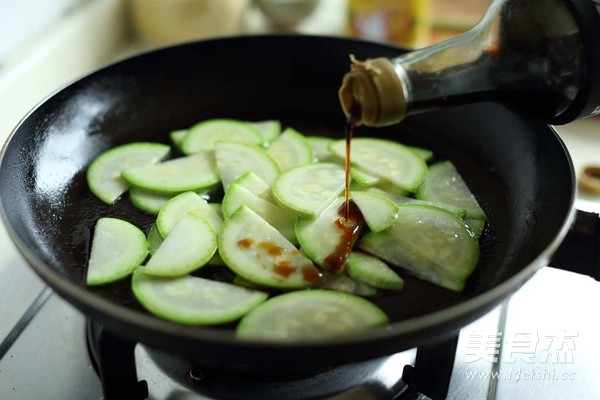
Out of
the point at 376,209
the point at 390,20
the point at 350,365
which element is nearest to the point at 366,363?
the point at 350,365

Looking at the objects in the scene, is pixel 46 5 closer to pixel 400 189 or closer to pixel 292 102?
pixel 292 102

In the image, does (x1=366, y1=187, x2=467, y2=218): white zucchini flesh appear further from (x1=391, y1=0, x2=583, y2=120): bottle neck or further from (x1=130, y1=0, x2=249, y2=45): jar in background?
(x1=130, y1=0, x2=249, y2=45): jar in background

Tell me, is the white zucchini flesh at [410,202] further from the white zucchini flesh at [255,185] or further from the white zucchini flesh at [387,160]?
the white zucchini flesh at [255,185]

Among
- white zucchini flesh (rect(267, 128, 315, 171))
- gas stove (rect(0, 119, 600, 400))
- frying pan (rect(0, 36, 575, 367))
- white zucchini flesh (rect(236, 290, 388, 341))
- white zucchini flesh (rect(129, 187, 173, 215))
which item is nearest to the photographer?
frying pan (rect(0, 36, 575, 367))

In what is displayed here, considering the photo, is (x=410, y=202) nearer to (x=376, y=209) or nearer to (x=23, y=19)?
(x=376, y=209)

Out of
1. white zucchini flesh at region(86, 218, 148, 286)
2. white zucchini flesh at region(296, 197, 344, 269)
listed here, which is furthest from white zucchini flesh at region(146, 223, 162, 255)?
white zucchini flesh at region(296, 197, 344, 269)

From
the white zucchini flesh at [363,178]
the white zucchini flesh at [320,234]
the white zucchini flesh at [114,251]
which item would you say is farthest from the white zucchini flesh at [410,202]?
the white zucchini flesh at [114,251]

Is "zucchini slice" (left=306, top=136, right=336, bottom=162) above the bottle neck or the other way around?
the other way around
